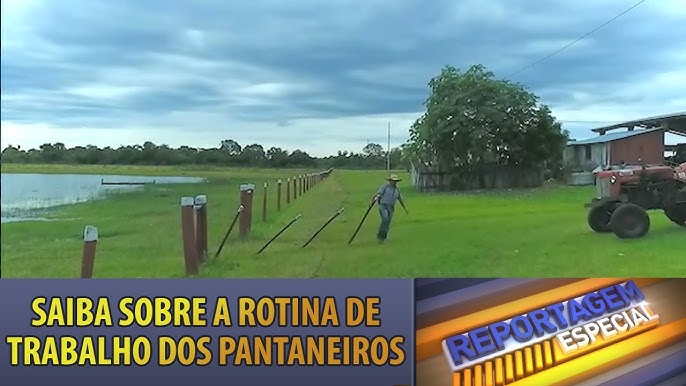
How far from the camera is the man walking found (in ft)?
9.31

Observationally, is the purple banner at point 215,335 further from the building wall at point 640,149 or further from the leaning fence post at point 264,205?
the building wall at point 640,149

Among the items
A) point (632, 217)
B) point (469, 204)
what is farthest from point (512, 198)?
point (632, 217)

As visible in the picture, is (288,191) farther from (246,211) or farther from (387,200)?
(387,200)

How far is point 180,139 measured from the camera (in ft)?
9.17

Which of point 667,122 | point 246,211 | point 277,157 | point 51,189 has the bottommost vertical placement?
point 246,211

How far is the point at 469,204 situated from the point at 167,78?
4.08ft

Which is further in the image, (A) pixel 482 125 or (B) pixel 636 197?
(B) pixel 636 197

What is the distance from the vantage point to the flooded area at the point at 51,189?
2.62 metres

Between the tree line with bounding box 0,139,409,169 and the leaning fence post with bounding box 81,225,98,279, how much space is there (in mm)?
264

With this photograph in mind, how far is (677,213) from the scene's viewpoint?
9.34 feet

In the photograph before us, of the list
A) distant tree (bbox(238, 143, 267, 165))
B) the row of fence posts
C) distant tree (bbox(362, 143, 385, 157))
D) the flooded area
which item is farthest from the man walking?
the flooded area

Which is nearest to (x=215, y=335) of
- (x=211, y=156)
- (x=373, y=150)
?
(x=211, y=156)

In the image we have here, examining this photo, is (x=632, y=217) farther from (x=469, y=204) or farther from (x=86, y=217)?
(x=86, y=217)

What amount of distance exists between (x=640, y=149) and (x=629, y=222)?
301mm
